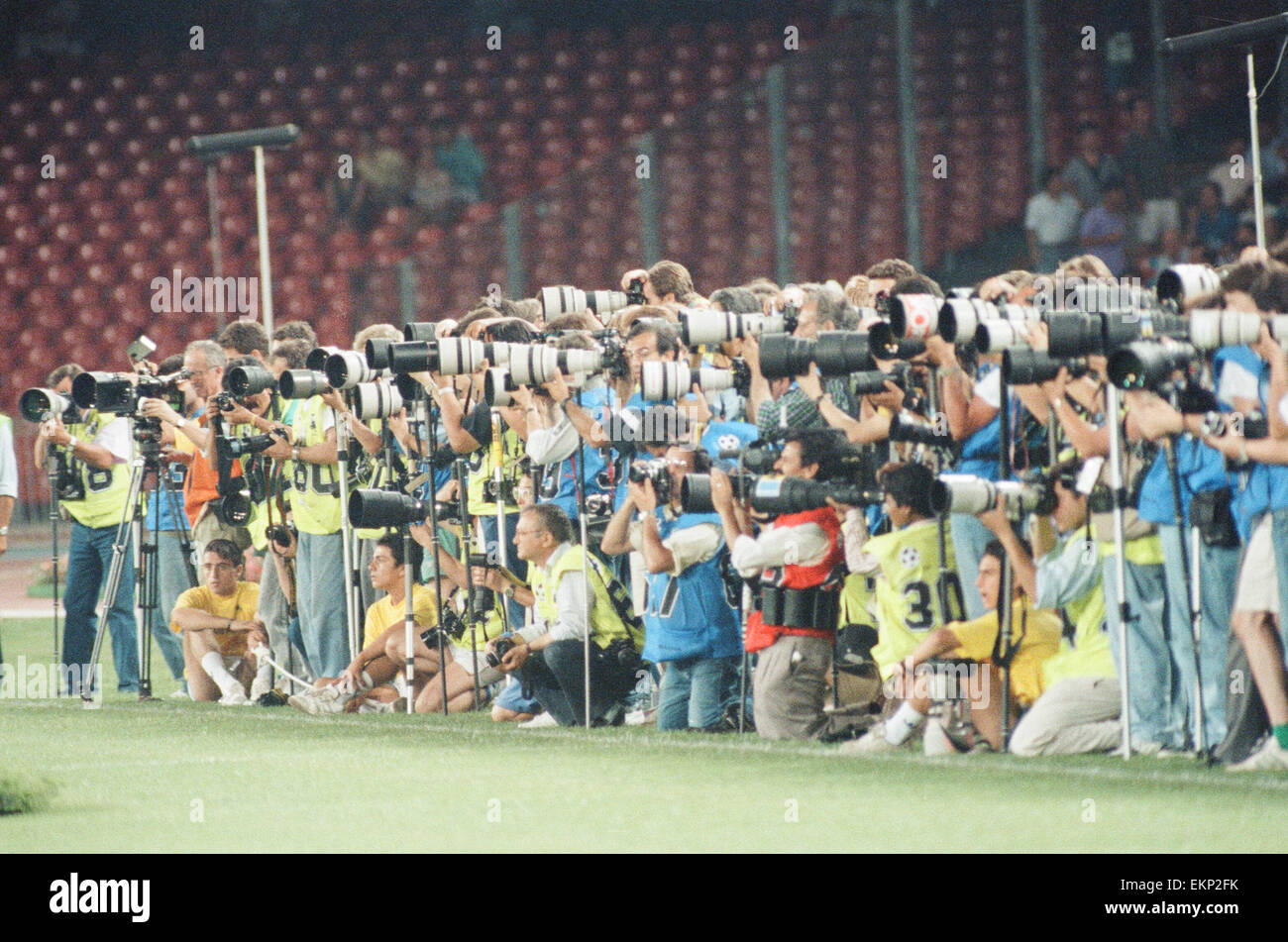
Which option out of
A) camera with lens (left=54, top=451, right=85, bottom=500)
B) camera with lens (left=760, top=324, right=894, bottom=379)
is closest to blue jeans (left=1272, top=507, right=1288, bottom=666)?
camera with lens (left=760, top=324, right=894, bottom=379)

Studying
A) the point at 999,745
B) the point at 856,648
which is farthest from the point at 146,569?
the point at 999,745

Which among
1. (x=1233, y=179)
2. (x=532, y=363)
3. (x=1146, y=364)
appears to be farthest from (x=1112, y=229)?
(x=1146, y=364)

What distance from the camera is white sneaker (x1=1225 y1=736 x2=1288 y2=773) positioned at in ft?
20.8

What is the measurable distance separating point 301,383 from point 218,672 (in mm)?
1595

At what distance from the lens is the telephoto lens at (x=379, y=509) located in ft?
28.2

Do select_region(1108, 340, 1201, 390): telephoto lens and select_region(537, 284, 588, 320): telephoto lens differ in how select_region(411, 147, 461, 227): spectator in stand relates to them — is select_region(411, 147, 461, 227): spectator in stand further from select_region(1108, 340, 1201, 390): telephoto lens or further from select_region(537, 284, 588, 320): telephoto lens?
select_region(1108, 340, 1201, 390): telephoto lens

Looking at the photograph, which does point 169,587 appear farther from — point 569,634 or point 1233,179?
point 1233,179

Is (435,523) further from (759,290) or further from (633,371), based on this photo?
(759,290)

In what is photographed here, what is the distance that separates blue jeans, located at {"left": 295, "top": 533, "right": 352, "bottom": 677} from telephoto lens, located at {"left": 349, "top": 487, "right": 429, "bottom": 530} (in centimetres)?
79

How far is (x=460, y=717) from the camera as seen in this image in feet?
28.8

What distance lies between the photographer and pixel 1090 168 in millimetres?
12641

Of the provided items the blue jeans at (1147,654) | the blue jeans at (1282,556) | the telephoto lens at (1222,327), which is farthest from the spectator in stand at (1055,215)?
the telephoto lens at (1222,327)

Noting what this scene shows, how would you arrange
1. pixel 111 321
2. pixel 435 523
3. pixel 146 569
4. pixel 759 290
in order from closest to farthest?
pixel 435 523 < pixel 759 290 < pixel 146 569 < pixel 111 321

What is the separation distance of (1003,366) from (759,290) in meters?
2.49
